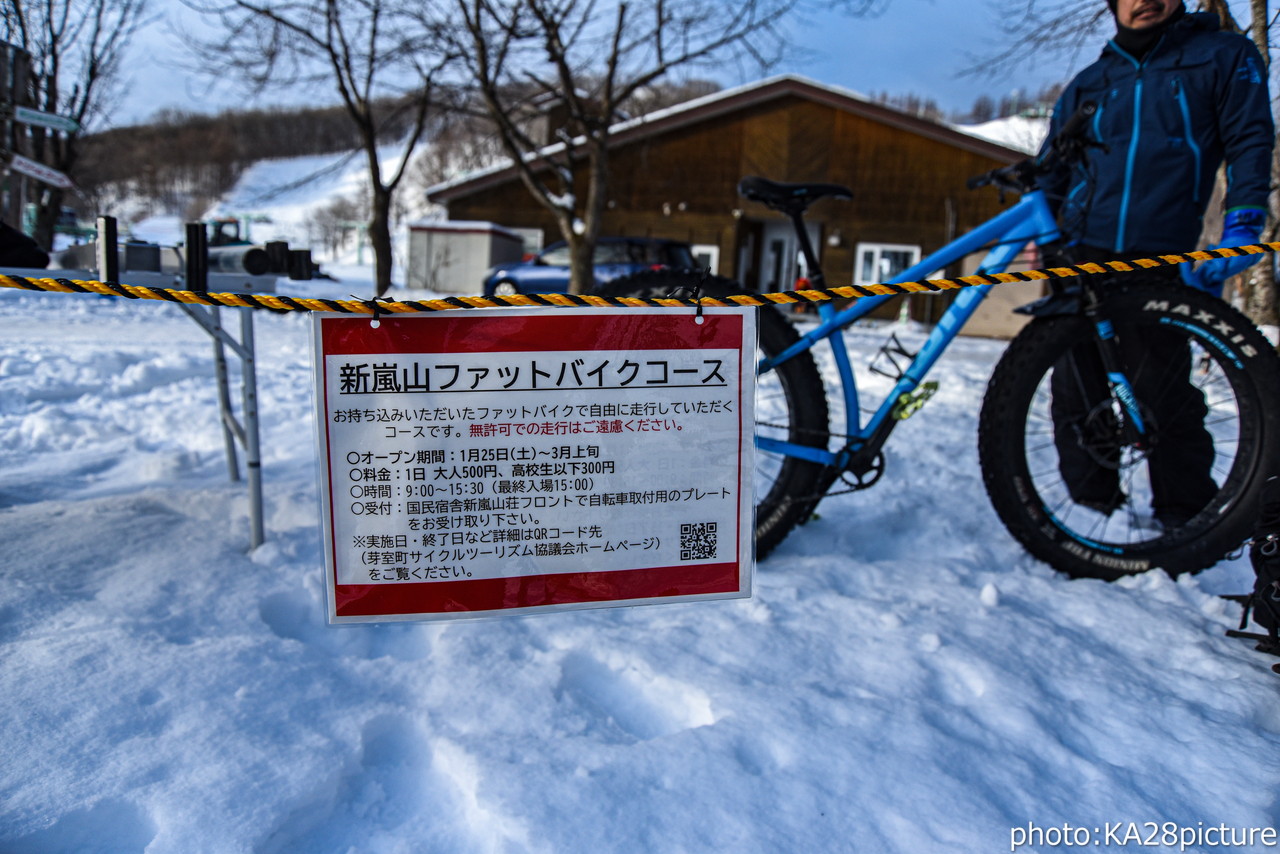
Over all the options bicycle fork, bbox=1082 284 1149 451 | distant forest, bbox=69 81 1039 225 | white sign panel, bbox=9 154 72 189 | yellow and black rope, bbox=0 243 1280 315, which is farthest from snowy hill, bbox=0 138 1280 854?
distant forest, bbox=69 81 1039 225

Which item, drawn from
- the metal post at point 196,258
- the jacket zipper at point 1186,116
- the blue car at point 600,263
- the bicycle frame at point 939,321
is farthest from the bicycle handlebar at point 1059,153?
the blue car at point 600,263


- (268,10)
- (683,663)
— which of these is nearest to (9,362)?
(683,663)

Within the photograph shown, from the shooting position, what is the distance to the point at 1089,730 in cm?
155

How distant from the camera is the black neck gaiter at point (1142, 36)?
262cm

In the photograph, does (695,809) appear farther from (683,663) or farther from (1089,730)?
(1089,730)

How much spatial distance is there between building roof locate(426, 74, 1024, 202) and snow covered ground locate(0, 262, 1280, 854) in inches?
726

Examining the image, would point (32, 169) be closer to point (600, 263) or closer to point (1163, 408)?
point (1163, 408)

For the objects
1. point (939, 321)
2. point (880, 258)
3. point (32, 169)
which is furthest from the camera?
point (880, 258)

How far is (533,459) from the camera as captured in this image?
A: 1316 mm

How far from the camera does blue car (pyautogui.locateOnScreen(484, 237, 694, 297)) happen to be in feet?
46.0

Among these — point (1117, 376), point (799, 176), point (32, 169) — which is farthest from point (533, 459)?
point (799, 176)

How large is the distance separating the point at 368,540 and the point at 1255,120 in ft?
9.92

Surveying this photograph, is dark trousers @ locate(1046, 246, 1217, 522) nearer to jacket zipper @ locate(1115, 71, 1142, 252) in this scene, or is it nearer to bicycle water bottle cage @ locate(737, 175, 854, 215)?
jacket zipper @ locate(1115, 71, 1142, 252)

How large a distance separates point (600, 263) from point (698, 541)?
42.7 ft
